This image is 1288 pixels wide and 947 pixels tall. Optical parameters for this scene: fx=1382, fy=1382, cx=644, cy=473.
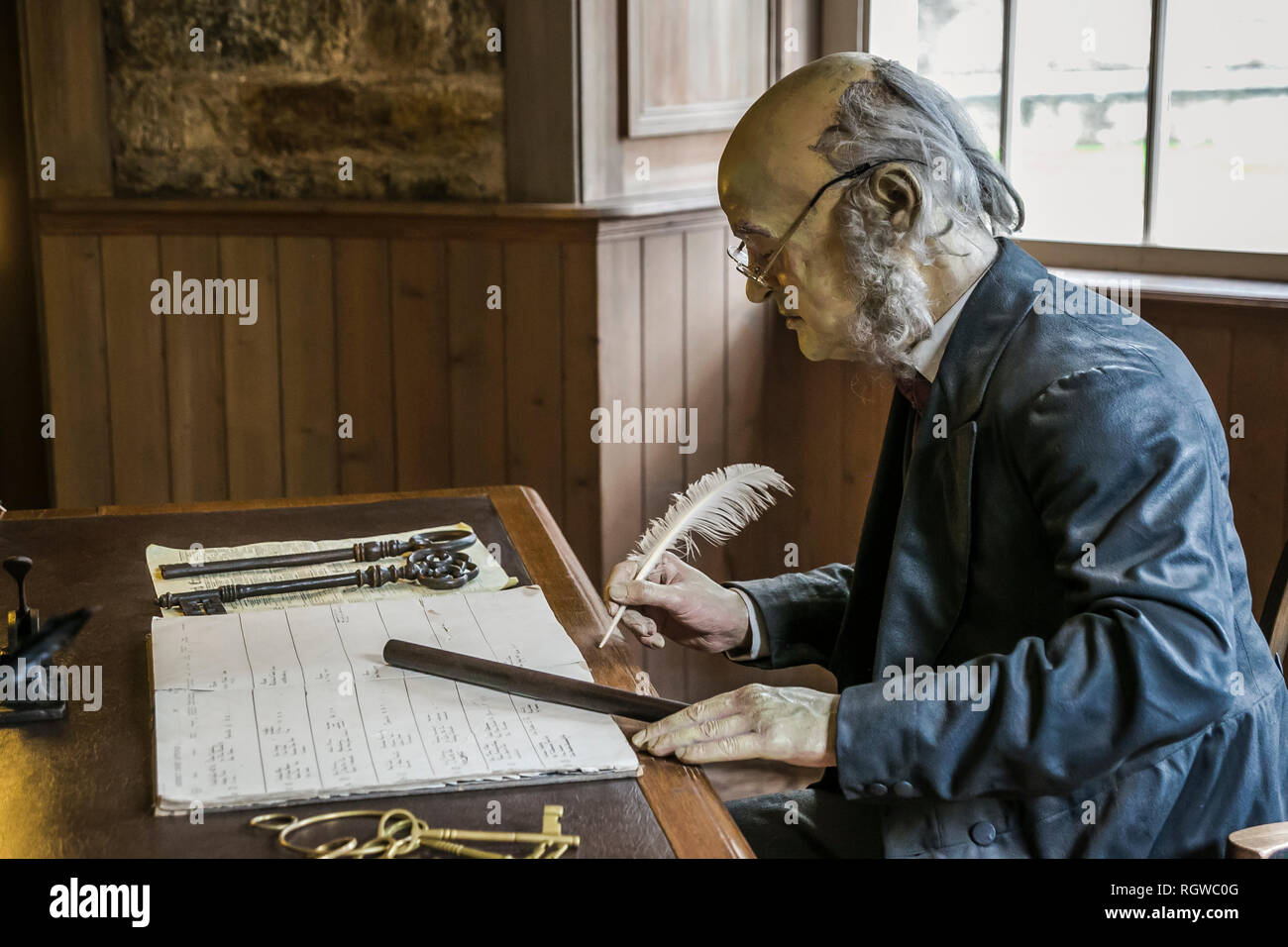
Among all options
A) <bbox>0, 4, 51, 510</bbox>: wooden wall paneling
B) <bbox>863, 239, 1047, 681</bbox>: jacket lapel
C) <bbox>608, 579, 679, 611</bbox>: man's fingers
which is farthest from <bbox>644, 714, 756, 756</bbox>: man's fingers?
<bbox>0, 4, 51, 510</bbox>: wooden wall paneling

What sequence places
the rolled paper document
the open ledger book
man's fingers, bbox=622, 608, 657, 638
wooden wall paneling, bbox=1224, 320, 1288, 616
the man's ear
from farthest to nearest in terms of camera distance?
wooden wall paneling, bbox=1224, 320, 1288, 616 → man's fingers, bbox=622, 608, 657, 638 → the man's ear → the rolled paper document → the open ledger book

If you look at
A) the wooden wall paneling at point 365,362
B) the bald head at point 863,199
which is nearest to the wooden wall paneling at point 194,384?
the wooden wall paneling at point 365,362

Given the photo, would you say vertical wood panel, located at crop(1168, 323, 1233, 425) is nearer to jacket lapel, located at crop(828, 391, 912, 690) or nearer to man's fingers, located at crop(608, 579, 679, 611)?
jacket lapel, located at crop(828, 391, 912, 690)

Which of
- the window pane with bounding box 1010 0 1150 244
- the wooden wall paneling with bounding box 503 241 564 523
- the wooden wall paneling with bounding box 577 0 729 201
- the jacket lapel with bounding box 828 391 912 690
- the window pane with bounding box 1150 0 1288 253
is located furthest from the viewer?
the wooden wall paneling with bounding box 503 241 564 523

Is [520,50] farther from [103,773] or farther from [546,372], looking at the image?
[103,773]

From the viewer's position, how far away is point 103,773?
126cm

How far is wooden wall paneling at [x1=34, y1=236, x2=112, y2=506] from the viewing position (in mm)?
3467

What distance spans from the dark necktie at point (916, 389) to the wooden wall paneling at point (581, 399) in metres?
1.59

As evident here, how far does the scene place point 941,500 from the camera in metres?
1.59

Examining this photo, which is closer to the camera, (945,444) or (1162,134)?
(945,444)

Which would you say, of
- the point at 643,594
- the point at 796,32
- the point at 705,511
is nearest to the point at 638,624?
the point at 643,594
